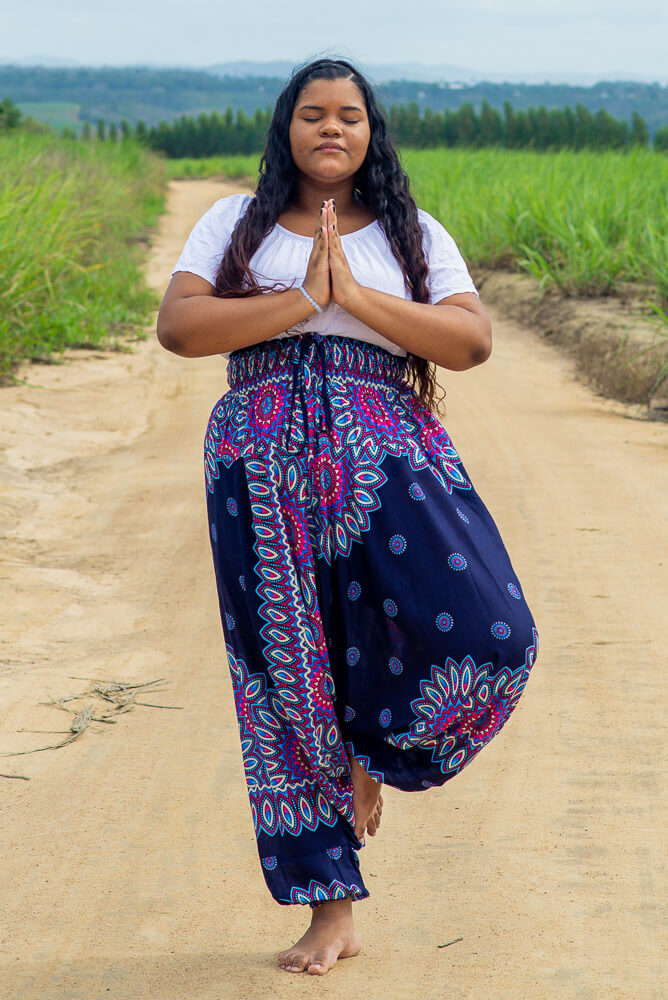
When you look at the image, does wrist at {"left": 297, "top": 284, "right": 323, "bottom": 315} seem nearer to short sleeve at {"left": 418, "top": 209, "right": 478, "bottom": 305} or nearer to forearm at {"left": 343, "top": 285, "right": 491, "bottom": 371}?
forearm at {"left": 343, "top": 285, "right": 491, "bottom": 371}

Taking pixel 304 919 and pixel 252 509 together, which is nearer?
pixel 252 509

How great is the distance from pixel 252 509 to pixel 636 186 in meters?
9.04

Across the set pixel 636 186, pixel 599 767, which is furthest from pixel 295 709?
pixel 636 186

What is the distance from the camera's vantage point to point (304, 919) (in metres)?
2.36

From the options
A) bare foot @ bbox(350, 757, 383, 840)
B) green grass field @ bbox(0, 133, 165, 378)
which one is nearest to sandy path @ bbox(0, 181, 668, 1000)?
bare foot @ bbox(350, 757, 383, 840)

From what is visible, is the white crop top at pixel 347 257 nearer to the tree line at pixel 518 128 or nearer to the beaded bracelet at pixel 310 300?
the beaded bracelet at pixel 310 300

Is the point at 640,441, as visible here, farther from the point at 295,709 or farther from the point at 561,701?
the point at 295,709

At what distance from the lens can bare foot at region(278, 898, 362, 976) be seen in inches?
81.6

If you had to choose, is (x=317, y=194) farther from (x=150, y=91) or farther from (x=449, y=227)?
(x=150, y=91)

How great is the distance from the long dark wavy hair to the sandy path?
1.05m

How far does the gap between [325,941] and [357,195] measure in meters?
1.39

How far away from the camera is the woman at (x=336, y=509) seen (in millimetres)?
1919

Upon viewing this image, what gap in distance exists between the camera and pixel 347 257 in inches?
79.5

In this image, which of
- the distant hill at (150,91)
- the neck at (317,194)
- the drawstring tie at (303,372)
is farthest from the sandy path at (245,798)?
the distant hill at (150,91)
